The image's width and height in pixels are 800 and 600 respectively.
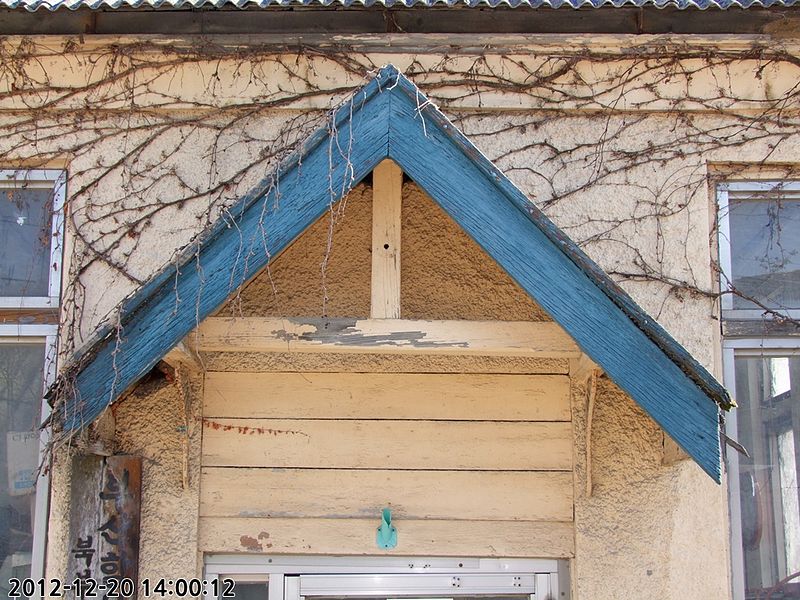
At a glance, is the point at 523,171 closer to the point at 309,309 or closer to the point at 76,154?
the point at 309,309

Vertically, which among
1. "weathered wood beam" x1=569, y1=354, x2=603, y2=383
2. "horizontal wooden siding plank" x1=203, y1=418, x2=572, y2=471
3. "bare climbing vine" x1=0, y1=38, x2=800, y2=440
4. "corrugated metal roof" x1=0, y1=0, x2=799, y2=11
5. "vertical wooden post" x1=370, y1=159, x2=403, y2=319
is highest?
"corrugated metal roof" x1=0, y1=0, x2=799, y2=11

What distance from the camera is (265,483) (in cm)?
422

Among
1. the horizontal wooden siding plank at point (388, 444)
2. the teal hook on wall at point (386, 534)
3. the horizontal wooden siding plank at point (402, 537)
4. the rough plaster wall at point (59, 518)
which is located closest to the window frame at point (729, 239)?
the horizontal wooden siding plank at point (388, 444)

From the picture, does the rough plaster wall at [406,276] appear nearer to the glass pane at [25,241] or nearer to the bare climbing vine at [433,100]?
the bare climbing vine at [433,100]

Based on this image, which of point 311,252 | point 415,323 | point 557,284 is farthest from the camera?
point 311,252

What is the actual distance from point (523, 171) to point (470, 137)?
30 cm

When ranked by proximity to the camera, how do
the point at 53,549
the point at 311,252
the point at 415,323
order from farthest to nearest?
the point at 311,252, the point at 53,549, the point at 415,323

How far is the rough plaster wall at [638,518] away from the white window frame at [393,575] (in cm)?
18

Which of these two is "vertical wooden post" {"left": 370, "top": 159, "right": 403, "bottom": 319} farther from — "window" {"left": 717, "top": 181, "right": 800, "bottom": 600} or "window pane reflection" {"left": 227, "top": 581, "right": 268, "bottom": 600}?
"window" {"left": 717, "top": 181, "right": 800, "bottom": 600}

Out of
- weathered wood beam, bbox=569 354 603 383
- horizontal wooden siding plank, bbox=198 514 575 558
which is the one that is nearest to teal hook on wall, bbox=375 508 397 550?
horizontal wooden siding plank, bbox=198 514 575 558

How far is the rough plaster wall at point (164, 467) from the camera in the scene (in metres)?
4.16

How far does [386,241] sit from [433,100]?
105cm

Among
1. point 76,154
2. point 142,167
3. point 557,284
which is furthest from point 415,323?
point 76,154

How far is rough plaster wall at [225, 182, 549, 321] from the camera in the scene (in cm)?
443
